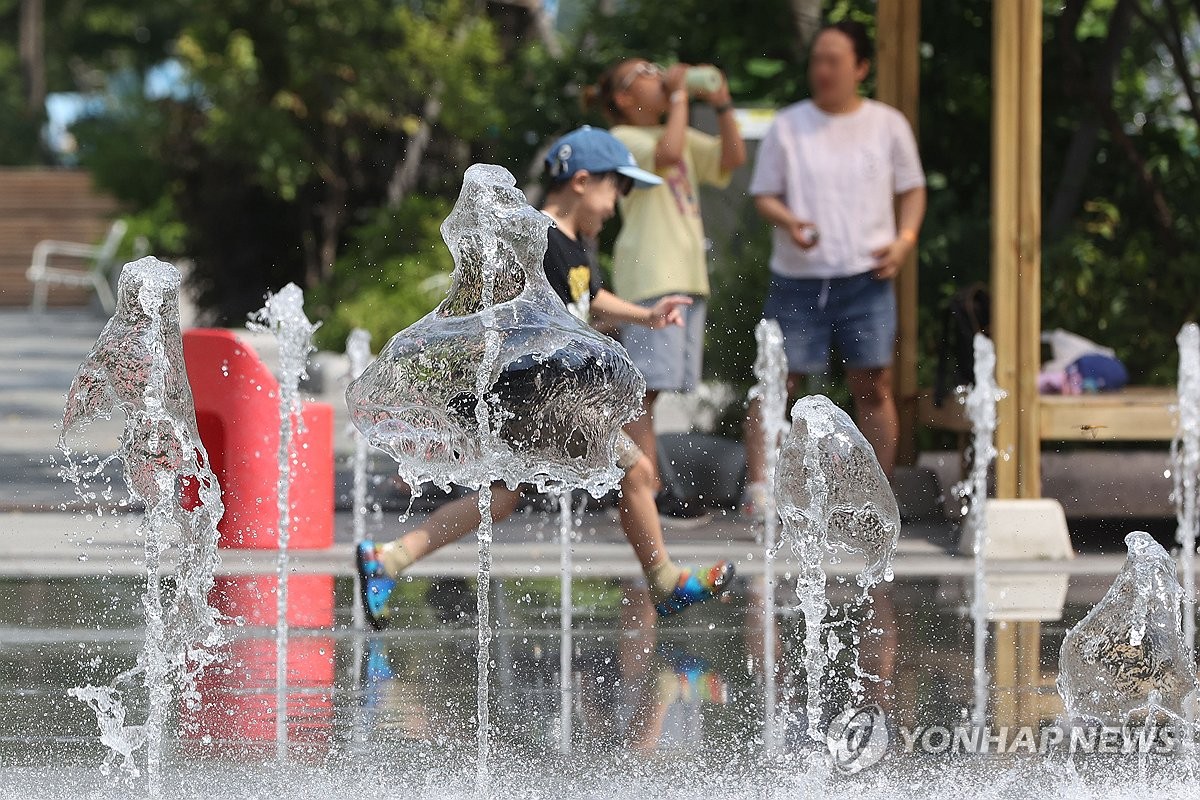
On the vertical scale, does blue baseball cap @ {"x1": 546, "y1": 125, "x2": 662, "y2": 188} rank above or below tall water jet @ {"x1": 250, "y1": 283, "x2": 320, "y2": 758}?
above

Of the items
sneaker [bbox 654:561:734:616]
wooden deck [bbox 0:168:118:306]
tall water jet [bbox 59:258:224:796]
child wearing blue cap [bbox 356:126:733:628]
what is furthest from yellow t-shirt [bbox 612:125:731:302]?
wooden deck [bbox 0:168:118:306]

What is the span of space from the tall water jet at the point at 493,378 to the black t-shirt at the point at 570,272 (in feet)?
2.18

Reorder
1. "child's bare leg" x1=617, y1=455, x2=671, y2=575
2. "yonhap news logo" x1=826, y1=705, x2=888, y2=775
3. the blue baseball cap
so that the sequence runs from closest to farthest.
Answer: "yonhap news logo" x1=826, y1=705, x2=888, y2=775, "child's bare leg" x1=617, y1=455, x2=671, y2=575, the blue baseball cap

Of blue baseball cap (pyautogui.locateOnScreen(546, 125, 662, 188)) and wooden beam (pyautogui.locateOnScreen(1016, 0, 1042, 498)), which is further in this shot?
wooden beam (pyautogui.locateOnScreen(1016, 0, 1042, 498))

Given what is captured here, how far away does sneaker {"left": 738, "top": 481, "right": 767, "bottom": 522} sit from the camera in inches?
325

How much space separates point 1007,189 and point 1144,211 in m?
2.81

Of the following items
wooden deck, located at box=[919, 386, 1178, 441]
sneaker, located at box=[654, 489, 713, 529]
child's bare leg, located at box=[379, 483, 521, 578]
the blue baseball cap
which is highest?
the blue baseball cap

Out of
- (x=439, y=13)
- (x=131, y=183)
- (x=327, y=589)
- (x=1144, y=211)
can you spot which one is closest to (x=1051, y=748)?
(x=327, y=589)

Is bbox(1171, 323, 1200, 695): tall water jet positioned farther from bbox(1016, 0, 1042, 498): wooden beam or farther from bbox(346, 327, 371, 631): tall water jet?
bbox(346, 327, 371, 631): tall water jet

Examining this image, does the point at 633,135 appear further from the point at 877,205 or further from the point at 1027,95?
the point at 1027,95

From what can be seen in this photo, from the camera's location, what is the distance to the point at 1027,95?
7.88m

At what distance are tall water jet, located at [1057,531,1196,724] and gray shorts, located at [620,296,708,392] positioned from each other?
126 inches

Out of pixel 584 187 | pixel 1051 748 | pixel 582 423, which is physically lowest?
pixel 1051 748

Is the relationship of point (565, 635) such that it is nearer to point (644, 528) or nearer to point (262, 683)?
point (644, 528)
